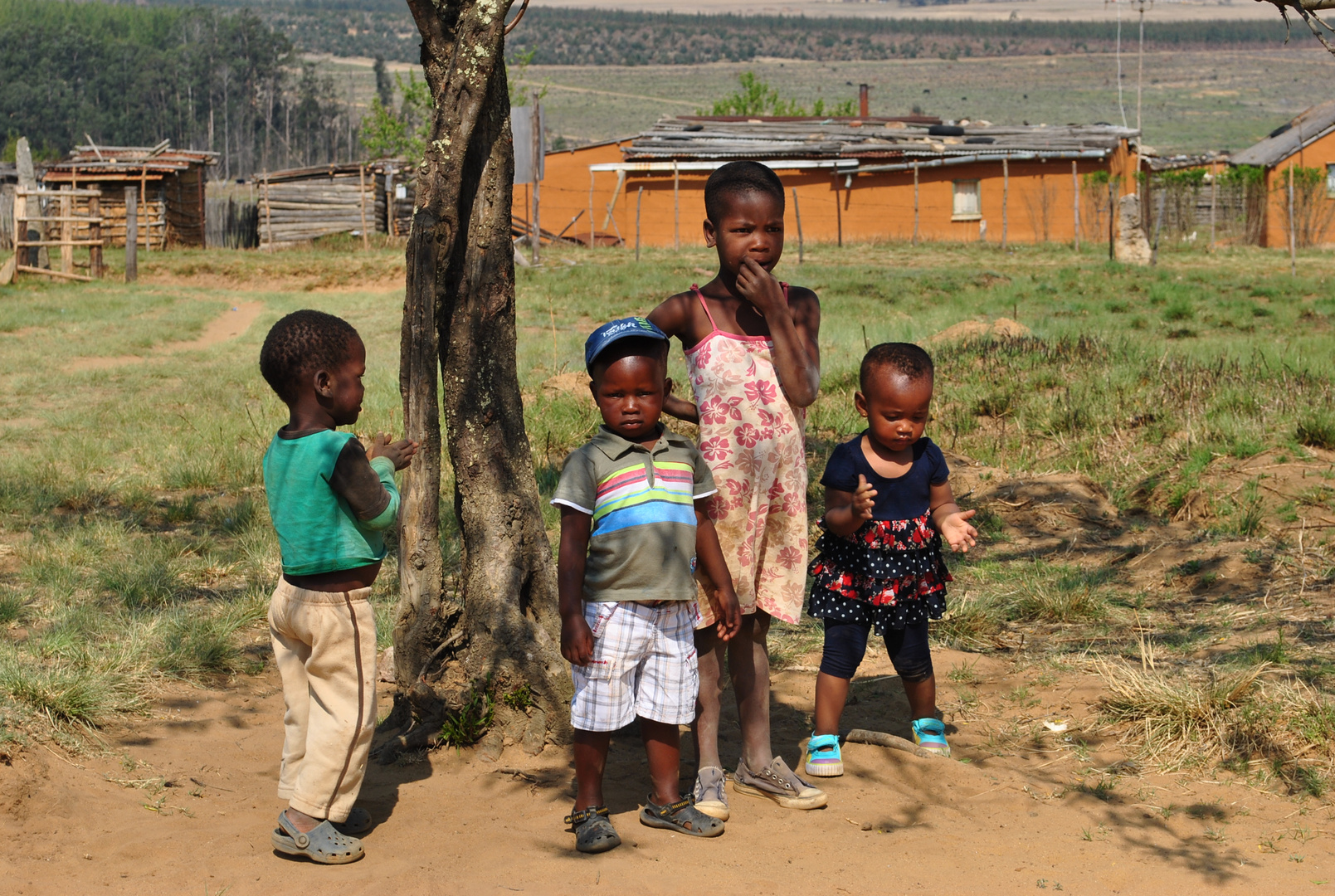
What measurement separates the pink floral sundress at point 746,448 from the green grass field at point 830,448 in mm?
1561

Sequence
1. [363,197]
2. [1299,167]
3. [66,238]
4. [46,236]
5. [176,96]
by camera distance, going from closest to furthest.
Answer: [66,238] → [46,236] → [363,197] → [1299,167] → [176,96]

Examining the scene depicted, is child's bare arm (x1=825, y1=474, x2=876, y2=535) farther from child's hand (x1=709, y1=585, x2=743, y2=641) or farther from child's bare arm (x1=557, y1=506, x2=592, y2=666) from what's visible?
child's bare arm (x1=557, y1=506, x2=592, y2=666)

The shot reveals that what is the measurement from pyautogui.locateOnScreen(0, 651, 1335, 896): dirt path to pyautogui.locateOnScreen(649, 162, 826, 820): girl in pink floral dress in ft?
0.90

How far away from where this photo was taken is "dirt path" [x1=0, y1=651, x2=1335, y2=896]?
2.81m

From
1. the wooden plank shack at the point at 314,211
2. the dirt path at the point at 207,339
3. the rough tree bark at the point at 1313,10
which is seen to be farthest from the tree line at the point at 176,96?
the rough tree bark at the point at 1313,10

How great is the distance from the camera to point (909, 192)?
1145 inches

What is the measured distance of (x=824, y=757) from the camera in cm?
351

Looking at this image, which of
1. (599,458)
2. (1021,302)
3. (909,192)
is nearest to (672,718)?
(599,458)

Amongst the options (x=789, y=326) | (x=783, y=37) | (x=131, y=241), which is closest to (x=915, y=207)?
(x=131, y=241)

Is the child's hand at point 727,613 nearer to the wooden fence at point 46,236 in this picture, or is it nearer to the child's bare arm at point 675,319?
the child's bare arm at point 675,319

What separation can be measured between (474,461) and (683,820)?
1384 millimetres

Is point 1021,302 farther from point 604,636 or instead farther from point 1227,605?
point 604,636

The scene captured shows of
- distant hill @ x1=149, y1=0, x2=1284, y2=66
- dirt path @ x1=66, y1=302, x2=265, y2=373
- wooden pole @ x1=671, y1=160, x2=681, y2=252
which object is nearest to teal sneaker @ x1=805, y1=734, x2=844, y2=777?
dirt path @ x1=66, y1=302, x2=265, y2=373

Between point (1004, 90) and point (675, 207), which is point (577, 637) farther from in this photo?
point (1004, 90)
